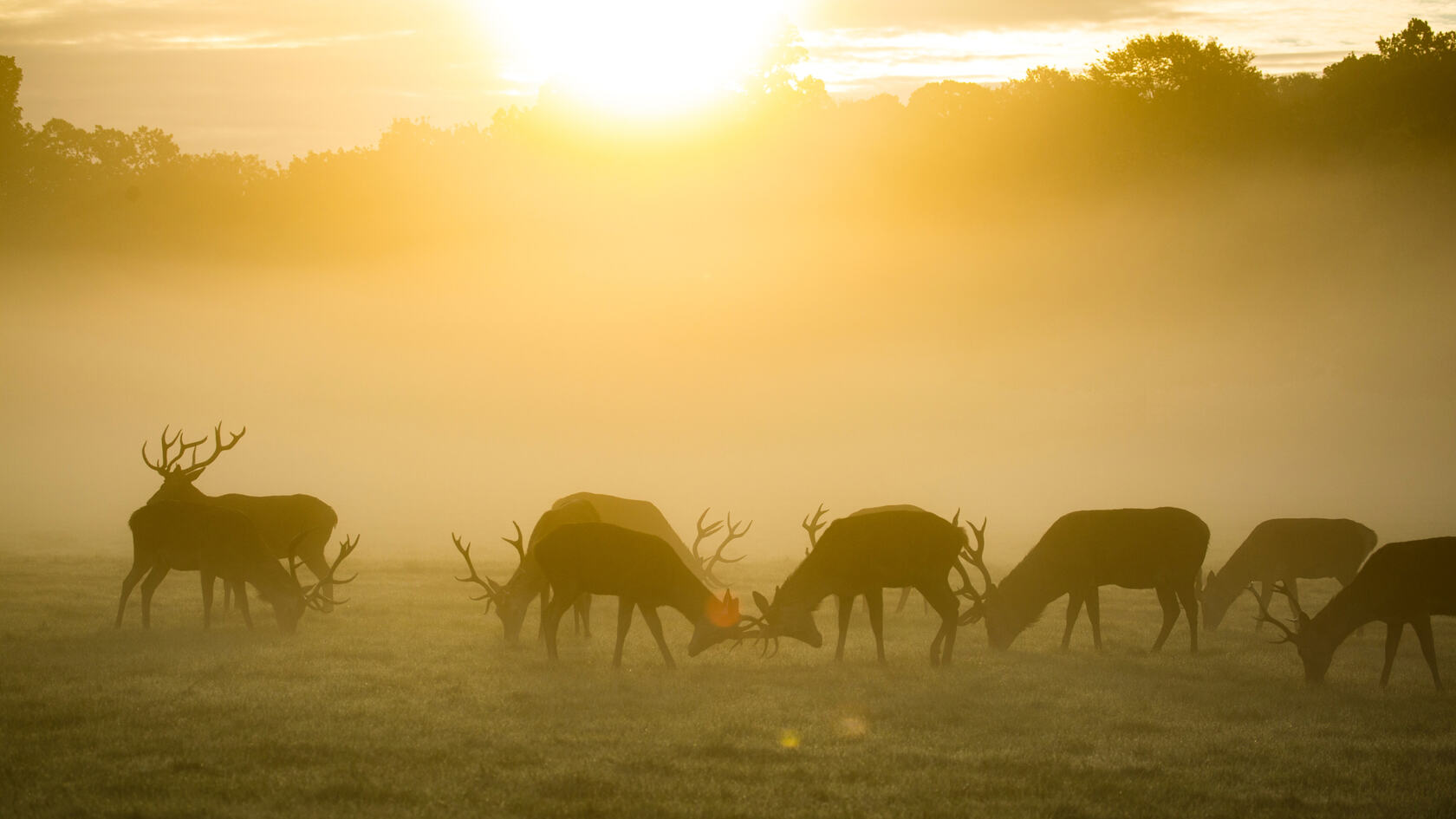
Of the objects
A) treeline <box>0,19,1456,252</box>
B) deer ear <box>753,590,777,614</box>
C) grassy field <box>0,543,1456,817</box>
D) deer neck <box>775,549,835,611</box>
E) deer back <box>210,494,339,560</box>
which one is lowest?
grassy field <box>0,543,1456,817</box>

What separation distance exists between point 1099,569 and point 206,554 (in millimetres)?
11559

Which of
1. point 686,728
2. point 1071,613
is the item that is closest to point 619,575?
point 686,728

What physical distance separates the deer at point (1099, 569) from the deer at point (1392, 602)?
2.02 metres

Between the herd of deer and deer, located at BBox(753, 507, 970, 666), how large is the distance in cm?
2

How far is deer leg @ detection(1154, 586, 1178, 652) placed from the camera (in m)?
17.2

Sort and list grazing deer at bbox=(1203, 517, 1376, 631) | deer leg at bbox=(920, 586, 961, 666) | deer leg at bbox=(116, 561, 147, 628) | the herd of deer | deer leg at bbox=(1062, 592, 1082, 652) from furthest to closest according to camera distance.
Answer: grazing deer at bbox=(1203, 517, 1376, 631), deer leg at bbox=(116, 561, 147, 628), deer leg at bbox=(1062, 592, 1082, 652), deer leg at bbox=(920, 586, 961, 666), the herd of deer

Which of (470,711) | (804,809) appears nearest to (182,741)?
(470,711)

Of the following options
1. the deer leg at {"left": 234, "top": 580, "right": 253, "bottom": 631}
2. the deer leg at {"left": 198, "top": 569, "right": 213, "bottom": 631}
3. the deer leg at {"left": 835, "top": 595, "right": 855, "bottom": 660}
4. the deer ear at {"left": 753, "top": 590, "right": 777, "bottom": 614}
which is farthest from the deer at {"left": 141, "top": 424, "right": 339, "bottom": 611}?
the deer leg at {"left": 835, "top": 595, "right": 855, "bottom": 660}

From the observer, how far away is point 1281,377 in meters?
67.2

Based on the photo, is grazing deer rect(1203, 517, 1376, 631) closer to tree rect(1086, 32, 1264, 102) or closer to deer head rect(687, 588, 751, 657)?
deer head rect(687, 588, 751, 657)

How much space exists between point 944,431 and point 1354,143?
2237cm

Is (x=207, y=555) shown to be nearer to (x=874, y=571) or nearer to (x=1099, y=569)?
(x=874, y=571)

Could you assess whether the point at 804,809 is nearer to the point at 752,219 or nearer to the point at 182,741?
the point at 182,741

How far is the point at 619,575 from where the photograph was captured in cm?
1603
